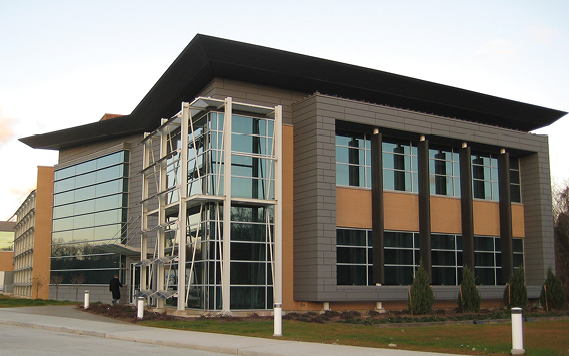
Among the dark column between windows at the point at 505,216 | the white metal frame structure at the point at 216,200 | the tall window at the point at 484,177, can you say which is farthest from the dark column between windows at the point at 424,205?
the white metal frame structure at the point at 216,200

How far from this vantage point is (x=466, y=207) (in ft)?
106

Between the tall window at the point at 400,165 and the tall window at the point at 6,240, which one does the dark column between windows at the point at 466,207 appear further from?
the tall window at the point at 6,240

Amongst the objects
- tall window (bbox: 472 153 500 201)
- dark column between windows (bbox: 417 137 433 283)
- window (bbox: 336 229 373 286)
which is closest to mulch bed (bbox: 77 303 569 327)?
window (bbox: 336 229 373 286)

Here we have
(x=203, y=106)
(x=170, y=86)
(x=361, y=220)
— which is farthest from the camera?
(x=170, y=86)

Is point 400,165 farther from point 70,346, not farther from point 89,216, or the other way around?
point 89,216

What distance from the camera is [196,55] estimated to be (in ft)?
88.4

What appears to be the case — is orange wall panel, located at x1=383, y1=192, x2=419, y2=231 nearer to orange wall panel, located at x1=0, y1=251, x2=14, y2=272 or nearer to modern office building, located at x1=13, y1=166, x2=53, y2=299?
modern office building, located at x1=13, y1=166, x2=53, y2=299

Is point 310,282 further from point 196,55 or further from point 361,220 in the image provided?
point 196,55

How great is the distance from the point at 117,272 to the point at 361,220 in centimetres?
1704

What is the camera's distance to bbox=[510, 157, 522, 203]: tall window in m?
35.7

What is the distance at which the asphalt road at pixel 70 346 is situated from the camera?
13031mm

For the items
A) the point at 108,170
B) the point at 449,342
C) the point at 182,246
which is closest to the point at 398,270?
the point at 182,246

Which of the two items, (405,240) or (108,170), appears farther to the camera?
(108,170)

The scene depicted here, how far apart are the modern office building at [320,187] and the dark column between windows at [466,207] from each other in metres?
0.07
